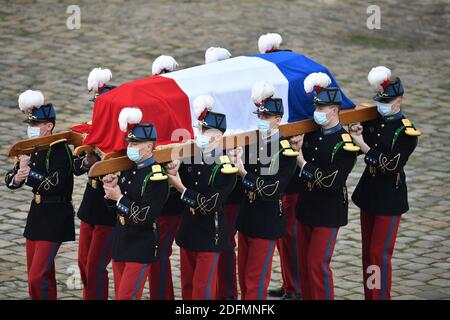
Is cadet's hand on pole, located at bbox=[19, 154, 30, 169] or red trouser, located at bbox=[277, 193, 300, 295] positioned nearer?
cadet's hand on pole, located at bbox=[19, 154, 30, 169]

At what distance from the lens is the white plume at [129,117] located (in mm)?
9555

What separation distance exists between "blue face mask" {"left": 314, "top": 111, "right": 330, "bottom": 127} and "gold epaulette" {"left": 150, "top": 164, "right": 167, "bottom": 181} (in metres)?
1.50

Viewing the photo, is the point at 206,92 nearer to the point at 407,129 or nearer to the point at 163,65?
the point at 163,65

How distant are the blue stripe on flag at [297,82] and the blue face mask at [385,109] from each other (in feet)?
1.29

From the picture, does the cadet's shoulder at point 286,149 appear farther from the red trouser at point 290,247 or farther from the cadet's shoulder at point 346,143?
the red trouser at point 290,247

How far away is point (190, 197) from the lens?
9859 mm

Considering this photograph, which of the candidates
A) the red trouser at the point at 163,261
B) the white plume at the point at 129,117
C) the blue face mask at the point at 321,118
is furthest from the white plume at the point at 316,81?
the white plume at the point at 129,117

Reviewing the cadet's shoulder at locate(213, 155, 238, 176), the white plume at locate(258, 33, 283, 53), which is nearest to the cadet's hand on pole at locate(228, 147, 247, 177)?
the cadet's shoulder at locate(213, 155, 238, 176)

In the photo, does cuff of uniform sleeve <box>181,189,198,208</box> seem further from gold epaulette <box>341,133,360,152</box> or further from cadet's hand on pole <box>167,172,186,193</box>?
gold epaulette <box>341,133,360,152</box>

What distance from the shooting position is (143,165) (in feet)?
31.8

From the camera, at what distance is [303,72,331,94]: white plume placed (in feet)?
34.5

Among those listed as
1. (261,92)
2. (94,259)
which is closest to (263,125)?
(261,92)

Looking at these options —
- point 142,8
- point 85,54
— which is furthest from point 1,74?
point 142,8

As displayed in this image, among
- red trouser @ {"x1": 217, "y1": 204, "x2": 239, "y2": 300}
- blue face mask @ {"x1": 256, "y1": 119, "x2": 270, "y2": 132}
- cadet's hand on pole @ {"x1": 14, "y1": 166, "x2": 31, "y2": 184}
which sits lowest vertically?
red trouser @ {"x1": 217, "y1": 204, "x2": 239, "y2": 300}
